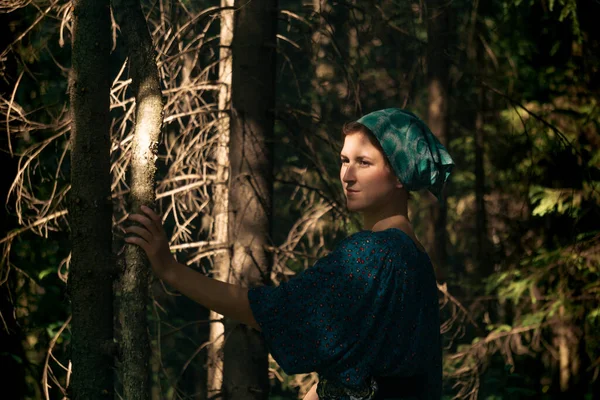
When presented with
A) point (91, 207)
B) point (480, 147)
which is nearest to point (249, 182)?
point (91, 207)

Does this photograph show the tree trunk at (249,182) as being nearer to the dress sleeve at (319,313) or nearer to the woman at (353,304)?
the woman at (353,304)

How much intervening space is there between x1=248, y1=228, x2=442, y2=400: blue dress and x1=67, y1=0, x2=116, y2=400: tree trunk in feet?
2.48

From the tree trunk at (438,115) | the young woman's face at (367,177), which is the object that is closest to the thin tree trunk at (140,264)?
the young woman's face at (367,177)

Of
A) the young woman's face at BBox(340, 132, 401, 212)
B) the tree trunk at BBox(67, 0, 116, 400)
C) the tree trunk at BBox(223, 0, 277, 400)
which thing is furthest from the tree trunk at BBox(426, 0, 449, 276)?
the tree trunk at BBox(67, 0, 116, 400)

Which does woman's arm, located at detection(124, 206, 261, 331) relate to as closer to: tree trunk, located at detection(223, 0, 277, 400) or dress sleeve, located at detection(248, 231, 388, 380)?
dress sleeve, located at detection(248, 231, 388, 380)

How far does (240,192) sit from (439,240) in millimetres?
6838

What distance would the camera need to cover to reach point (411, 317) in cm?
341

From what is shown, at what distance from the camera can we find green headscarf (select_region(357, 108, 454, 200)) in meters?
3.51

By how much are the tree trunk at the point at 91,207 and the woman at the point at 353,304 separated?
16.5 inches

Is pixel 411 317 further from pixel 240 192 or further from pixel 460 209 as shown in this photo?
pixel 460 209

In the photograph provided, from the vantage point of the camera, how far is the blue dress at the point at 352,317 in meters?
3.30

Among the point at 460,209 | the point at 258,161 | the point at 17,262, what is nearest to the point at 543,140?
the point at 258,161

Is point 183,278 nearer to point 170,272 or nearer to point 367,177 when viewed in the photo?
point 170,272

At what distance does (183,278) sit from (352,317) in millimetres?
642
